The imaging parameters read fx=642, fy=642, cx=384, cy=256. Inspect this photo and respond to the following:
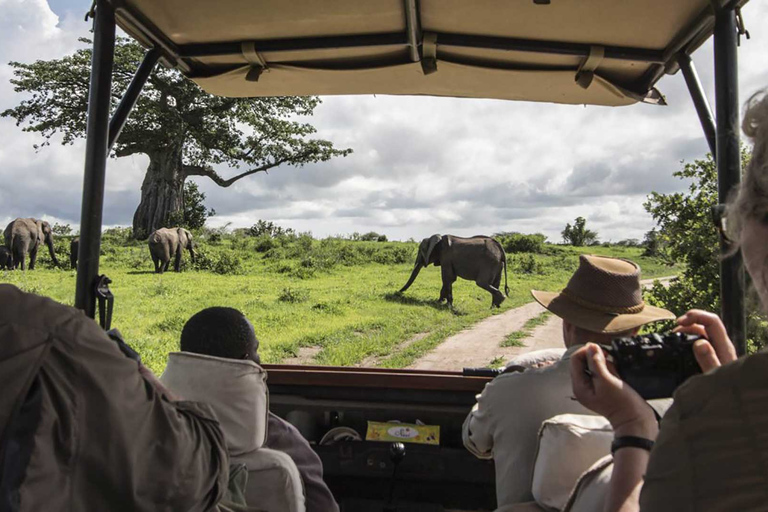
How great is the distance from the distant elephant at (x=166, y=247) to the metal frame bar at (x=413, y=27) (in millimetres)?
13840

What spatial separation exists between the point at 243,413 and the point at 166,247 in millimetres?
14678

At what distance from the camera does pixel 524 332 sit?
1047 cm

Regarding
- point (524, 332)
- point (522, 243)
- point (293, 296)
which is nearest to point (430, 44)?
point (524, 332)

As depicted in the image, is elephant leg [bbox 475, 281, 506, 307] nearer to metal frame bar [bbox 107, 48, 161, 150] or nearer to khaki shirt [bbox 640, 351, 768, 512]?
metal frame bar [bbox 107, 48, 161, 150]

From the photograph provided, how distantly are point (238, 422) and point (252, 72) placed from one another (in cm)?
140

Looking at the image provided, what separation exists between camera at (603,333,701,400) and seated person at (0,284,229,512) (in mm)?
593

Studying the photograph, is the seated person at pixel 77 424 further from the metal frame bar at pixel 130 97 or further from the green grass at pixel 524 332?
the green grass at pixel 524 332

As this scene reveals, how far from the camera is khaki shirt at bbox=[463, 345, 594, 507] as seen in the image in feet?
4.26

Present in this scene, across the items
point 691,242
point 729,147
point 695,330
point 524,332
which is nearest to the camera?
point 695,330

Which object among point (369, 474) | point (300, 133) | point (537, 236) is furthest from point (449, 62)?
Result: point (537, 236)

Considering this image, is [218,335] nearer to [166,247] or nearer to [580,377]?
[580,377]

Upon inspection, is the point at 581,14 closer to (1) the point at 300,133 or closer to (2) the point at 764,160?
(2) the point at 764,160

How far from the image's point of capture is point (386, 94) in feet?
7.82

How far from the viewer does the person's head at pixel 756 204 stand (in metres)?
0.62
